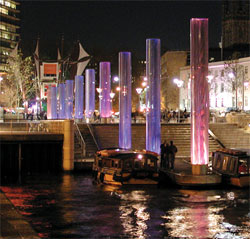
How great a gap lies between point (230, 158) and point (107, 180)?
6.51 metres

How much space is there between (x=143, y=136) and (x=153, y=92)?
970 centimetres

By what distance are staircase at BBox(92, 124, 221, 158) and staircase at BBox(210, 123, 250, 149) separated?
133cm

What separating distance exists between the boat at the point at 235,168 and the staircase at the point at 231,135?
12.7 m

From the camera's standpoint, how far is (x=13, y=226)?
1452cm

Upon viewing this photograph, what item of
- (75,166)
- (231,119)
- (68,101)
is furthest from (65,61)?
(75,166)

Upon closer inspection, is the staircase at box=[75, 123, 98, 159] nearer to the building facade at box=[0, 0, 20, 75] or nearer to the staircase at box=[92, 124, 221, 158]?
the staircase at box=[92, 124, 221, 158]

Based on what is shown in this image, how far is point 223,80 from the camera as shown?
8094 centimetres

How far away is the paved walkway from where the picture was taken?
13289mm

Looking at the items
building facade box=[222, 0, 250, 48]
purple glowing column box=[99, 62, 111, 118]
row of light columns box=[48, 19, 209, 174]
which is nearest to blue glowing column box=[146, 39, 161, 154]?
row of light columns box=[48, 19, 209, 174]

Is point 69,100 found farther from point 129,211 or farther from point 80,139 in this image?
point 129,211

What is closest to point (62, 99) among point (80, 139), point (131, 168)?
point (80, 139)

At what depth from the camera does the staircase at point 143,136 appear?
3953 centimetres

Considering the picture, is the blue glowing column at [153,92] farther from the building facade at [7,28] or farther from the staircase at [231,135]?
the building facade at [7,28]

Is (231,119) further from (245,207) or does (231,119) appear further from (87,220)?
(87,220)
